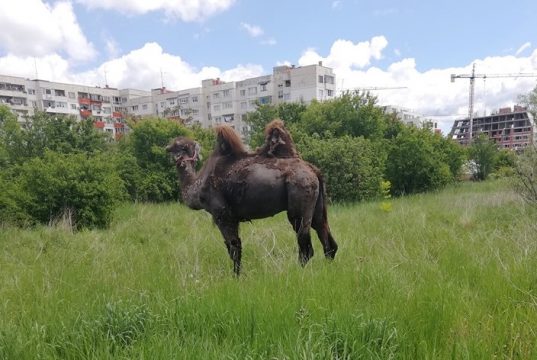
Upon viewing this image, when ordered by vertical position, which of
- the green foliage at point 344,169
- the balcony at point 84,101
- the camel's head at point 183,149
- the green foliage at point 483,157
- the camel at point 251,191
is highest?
the balcony at point 84,101

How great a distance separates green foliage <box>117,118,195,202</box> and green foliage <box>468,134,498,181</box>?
23130mm

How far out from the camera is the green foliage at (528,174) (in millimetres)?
9023

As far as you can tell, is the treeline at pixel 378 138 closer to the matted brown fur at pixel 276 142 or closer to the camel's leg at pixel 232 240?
the matted brown fur at pixel 276 142

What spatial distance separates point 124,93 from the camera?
78188mm

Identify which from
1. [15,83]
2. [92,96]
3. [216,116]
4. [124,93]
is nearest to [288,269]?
[216,116]

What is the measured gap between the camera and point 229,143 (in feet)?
16.4

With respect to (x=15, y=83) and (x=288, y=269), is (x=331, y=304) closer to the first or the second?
(x=288, y=269)

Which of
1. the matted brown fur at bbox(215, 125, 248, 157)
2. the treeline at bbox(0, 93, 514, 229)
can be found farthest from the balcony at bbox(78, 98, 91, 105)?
the matted brown fur at bbox(215, 125, 248, 157)

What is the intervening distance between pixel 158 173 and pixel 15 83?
2203 inches

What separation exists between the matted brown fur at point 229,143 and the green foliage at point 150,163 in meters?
12.2

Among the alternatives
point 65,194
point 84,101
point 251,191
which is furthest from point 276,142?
point 84,101

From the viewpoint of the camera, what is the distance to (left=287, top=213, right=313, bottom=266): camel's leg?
4633mm

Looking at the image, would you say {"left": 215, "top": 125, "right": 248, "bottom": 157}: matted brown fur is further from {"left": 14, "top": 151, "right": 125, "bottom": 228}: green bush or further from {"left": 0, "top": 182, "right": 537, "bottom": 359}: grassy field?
{"left": 14, "top": 151, "right": 125, "bottom": 228}: green bush

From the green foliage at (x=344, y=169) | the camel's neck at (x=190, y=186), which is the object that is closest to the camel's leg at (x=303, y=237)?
the camel's neck at (x=190, y=186)
